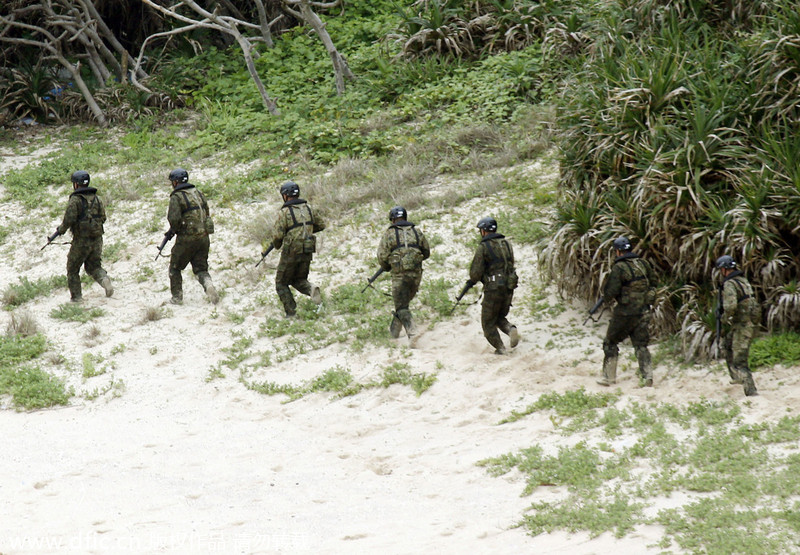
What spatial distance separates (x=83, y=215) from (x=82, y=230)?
182mm

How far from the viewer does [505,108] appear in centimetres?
1412

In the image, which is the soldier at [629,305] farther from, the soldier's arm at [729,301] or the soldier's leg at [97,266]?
the soldier's leg at [97,266]

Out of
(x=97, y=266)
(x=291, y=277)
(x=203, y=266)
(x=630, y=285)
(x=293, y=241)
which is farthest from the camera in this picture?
(x=97, y=266)

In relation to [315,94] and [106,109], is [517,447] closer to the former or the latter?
[315,94]

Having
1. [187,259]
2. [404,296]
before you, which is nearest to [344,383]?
[404,296]

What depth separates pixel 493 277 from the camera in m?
8.88

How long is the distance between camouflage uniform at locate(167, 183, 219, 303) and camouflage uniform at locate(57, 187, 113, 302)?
0.92 meters

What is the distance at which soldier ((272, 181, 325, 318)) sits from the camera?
10008 millimetres

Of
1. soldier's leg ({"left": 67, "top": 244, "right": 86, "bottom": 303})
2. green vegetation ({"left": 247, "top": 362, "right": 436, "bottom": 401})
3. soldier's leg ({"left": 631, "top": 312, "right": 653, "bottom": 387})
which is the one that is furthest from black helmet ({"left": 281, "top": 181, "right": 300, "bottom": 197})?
soldier's leg ({"left": 631, "top": 312, "right": 653, "bottom": 387})

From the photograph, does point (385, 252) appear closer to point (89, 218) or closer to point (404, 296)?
point (404, 296)

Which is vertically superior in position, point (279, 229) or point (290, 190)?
point (290, 190)

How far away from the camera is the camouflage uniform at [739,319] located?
750cm

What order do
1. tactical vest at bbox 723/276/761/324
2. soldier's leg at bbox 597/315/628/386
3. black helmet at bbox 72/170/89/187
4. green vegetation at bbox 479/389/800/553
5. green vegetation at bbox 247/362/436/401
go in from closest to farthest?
green vegetation at bbox 479/389/800/553 → tactical vest at bbox 723/276/761/324 → soldier's leg at bbox 597/315/628/386 → green vegetation at bbox 247/362/436/401 → black helmet at bbox 72/170/89/187

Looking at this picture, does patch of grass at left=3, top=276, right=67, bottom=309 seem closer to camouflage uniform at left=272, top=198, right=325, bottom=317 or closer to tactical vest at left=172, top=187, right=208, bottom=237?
tactical vest at left=172, top=187, right=208, bottom=237
